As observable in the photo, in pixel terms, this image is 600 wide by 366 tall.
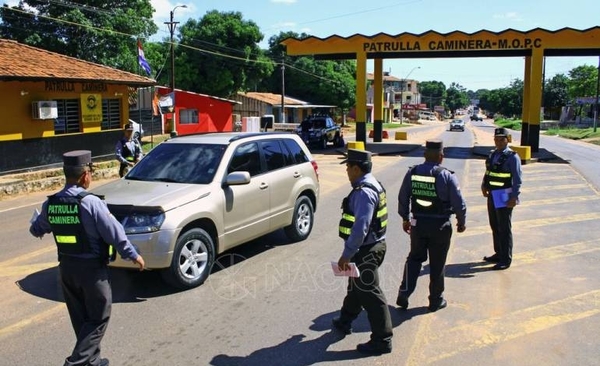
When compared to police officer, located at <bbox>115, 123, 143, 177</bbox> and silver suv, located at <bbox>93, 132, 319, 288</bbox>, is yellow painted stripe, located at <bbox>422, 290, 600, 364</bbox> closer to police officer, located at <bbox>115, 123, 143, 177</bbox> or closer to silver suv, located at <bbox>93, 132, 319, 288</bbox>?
silver suv, located at <bbox>93, 132, 319, 288</bbox>

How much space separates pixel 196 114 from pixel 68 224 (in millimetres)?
36707

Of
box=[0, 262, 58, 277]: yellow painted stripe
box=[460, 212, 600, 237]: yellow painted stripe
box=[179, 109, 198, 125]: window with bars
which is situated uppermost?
box=[179, 109, 198, 125]: window with bars

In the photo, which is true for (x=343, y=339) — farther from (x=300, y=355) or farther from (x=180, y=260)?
(x=180, y=260)

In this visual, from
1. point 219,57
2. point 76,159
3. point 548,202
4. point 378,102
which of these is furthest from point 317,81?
point 76,159

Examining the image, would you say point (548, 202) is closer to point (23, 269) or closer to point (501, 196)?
point (501, 196)

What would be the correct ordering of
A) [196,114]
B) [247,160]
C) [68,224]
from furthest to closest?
[196,114] → [247,160] → [68,224]

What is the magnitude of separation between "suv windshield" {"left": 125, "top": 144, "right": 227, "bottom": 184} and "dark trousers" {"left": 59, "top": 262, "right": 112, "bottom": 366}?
8.86 feet

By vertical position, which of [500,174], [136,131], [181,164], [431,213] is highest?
[136,131]

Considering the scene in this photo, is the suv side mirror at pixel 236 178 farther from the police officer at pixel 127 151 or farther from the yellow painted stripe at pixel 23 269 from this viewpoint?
the police officer at pixel 127 151

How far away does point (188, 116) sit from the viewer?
39.2 meters

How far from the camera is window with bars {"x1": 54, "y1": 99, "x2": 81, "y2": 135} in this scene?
18.0 m

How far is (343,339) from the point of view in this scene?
4.80m

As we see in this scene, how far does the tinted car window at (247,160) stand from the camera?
7008 millimetres

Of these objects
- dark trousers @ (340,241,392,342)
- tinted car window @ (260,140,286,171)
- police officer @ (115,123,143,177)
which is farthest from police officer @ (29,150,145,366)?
police officer @ (115,123,143,177)
